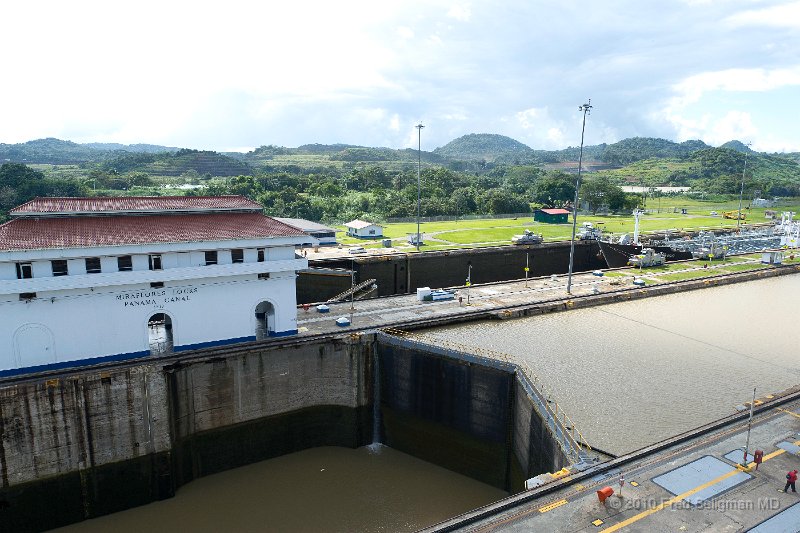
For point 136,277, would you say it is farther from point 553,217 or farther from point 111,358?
point 553,217

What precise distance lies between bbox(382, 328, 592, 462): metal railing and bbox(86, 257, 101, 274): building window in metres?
17.6

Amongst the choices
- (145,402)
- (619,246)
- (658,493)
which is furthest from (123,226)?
(619,246)

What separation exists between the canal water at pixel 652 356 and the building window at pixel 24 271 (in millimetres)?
23958

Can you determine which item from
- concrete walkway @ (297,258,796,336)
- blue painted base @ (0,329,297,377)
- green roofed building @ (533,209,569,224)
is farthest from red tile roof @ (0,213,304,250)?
green roofed building @ (533,209,569,224)

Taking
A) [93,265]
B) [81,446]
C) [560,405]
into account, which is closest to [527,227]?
[560,405]

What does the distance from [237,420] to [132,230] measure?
1279 centimetres

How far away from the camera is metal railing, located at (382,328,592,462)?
2455 cm

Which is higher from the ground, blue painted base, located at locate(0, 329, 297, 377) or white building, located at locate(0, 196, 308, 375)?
white building, located at locate(0, 196, 308, 375)

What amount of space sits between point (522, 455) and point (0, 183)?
114 metres

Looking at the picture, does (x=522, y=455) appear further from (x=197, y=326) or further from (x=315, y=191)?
(x=315, y=191)

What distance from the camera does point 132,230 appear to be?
3139 cm

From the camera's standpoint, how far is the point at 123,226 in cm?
3166

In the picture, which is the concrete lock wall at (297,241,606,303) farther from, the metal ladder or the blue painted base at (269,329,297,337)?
the blue painted base at (269,329,297,337)

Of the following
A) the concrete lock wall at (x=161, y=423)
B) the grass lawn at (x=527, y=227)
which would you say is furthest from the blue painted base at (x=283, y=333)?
the grass lawn at (x=527, y=227)
